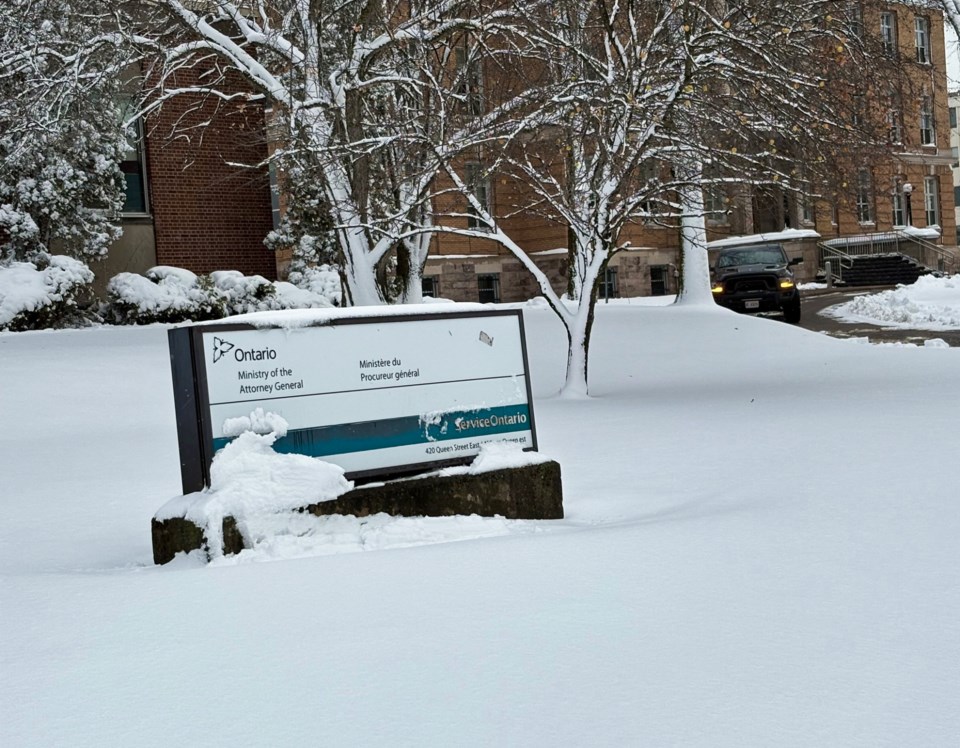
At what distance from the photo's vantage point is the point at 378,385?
6586 millimetres

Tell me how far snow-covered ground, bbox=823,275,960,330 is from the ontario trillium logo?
20.3m

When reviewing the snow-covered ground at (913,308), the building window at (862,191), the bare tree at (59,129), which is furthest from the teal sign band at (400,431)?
the snow-covered ground at (913,308)

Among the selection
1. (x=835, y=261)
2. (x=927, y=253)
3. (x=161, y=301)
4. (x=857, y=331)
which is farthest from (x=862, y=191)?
(x=927, y=253)

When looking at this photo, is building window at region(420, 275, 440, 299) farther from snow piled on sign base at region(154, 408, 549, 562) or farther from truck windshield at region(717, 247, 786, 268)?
snow piled on sign base at region(154, 408, 549, 562)

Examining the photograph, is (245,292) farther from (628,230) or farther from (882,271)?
(882,271)

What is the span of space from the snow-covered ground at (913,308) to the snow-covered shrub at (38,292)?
16097mm

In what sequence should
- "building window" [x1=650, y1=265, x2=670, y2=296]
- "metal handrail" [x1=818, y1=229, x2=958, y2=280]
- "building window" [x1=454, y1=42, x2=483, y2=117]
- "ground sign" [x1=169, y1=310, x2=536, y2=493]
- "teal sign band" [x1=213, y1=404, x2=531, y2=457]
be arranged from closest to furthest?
"ground sign" [x1=169, y1=310, x2=536, y2=493], "teal sign band" [x1=213, y1=404, x2=531, y2=457], "building window" [x1=454, y1=42, x2=483, y2=117], "building window" [x1=650, y1=265, x2=670, y2=296], "metal handrail" [x1=818, y1=229, x2=958, y2=280]

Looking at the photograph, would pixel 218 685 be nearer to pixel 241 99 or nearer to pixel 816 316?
pixel 241 99

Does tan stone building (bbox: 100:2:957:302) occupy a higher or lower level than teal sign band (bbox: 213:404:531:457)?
higher

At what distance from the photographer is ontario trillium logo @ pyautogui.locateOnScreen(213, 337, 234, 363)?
5.99m

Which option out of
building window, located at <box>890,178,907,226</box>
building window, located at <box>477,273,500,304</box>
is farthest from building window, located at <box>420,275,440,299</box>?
building window, located at <box>890,178,907,226</box>

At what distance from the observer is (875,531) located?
5824mm

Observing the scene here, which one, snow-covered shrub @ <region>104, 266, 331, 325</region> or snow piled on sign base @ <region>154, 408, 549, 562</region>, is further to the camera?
snow-covered shrub @ <region>104, 266, 331, 325</region>

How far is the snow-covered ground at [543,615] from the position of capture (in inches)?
142
